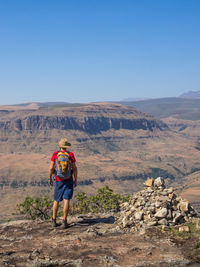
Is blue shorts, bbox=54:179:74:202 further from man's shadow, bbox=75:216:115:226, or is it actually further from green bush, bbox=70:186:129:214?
green bush, bbox=70:186:129:214

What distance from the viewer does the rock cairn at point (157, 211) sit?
1408 cm

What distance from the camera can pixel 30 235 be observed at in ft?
45.5

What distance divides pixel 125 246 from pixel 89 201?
16202mm

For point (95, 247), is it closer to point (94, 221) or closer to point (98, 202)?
point (94, 221)

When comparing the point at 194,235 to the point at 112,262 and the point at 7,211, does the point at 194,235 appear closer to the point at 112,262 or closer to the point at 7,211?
the point at 112,262

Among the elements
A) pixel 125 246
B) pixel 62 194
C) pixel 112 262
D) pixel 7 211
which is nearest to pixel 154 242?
pixel 125 246

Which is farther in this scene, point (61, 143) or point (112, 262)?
point (61, 143)

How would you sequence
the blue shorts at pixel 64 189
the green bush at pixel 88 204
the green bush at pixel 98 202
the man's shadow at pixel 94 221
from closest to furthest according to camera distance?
the blue shorts at pixel 64 189 < the man's shadow at pixel 94 221 < the green bush at pixel 88 204 < the green bush at pixel 98 202

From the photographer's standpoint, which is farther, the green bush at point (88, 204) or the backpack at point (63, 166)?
the green bush at point (88, 204)

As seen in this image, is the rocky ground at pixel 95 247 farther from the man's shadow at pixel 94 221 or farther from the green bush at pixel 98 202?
the green bush at pixel 98 202

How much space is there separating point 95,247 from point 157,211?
4069 mm

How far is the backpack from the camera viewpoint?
45.5 feet

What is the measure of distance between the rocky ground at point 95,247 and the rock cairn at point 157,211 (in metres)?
0.54

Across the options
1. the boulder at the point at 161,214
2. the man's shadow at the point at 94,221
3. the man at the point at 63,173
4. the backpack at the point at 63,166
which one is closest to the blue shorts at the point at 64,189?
the man at the point at 63,173
